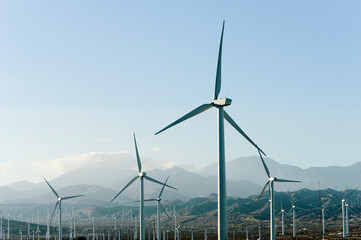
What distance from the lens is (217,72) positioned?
173ft

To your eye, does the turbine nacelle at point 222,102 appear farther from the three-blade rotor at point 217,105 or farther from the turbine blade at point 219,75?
the turbine blade at point 219,75

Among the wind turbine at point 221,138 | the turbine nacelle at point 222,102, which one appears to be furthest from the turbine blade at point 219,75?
the turbine nacelle at point 222,102

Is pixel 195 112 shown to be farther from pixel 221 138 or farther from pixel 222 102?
pixel 221 138

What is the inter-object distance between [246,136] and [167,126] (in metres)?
9.79

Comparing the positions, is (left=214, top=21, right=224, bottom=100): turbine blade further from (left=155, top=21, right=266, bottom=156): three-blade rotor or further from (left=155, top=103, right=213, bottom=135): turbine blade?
(left=155, top=103, right=213, bottom=135): turbine blade

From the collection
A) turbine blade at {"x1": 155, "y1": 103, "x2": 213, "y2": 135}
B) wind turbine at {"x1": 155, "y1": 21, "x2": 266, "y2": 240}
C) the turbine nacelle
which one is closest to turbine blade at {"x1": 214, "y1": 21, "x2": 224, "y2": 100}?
wind turbine at {"x1": 155, "y1": 21, "x2": 266, "y2": 240}

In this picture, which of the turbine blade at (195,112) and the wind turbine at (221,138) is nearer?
the wind turbine at (221,138)

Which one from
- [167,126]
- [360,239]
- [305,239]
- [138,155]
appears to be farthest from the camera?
[305,239]

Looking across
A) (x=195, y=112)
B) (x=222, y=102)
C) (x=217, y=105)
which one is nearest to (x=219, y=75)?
(x=195, y=112)

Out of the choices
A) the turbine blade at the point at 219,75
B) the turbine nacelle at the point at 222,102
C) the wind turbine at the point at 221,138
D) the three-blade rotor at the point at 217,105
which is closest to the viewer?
the wind turbine at the point at 221,138

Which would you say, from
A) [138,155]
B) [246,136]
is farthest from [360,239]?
[246,136]

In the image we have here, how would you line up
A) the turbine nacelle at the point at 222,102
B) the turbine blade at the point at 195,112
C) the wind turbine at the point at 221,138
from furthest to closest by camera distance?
the turbine blade at the point at 195,112, the turbine nacelle at the point at 222,102, the wind turbine at the point at 221,138

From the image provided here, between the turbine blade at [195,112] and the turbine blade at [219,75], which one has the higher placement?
the turbine blade at [219,75]

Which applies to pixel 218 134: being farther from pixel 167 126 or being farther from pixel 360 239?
pixel 360 239
